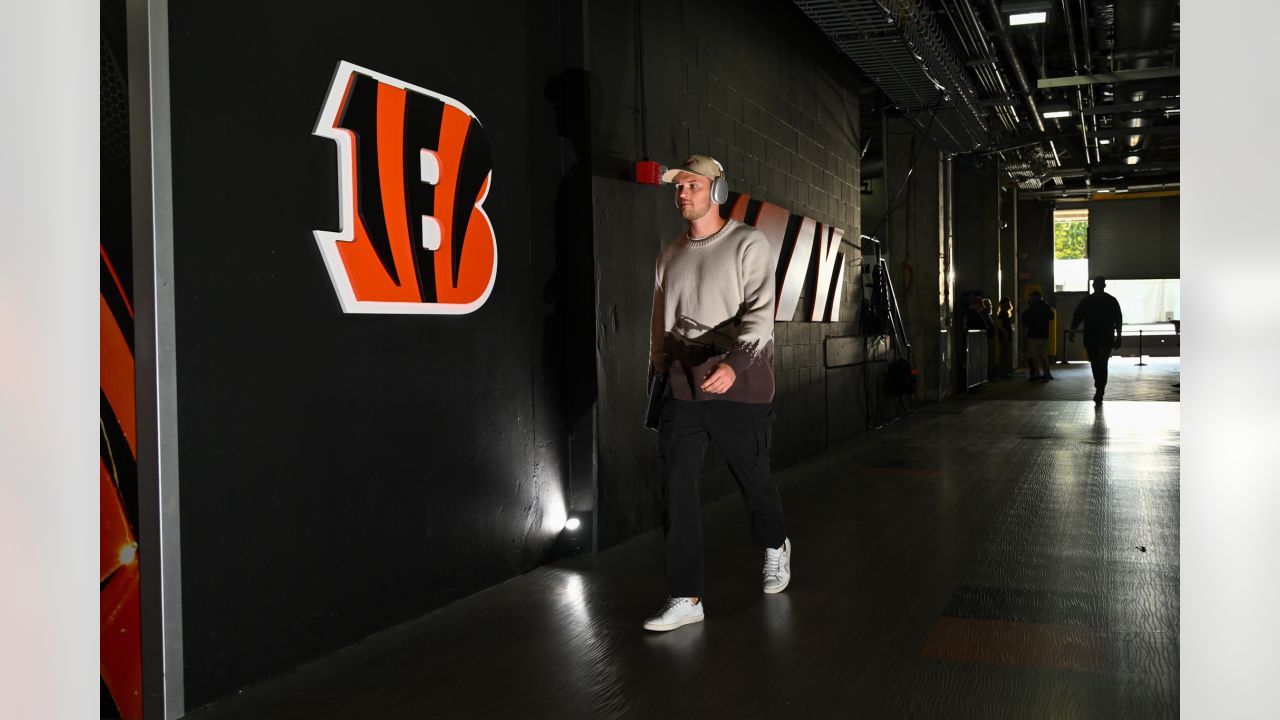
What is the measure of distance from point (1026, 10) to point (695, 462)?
22.4 feet

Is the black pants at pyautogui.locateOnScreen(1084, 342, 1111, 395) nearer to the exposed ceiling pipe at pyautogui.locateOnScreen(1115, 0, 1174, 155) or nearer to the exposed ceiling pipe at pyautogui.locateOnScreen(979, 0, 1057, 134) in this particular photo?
the exposed ceiling pipe at pyautogui.locateOnScreen(1115, 0, 1174, 155)

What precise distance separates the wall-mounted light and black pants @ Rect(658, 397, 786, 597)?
255 inches

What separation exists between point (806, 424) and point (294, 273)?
5059 mm

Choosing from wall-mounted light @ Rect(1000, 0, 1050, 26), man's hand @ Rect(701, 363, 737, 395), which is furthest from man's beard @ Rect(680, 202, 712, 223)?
wall-mounted light @ Rect(1000, 0, 1050, 26)

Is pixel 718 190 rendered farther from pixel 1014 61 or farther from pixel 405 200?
pixel 1014 61

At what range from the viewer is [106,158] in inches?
98.7

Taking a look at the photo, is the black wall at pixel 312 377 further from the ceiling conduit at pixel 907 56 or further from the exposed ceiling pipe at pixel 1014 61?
the exposed ceiling pipe at pixel 1014 61

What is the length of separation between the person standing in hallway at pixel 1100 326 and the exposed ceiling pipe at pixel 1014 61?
2438 mm

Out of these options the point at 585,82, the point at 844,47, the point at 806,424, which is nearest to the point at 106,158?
the point at 585,82

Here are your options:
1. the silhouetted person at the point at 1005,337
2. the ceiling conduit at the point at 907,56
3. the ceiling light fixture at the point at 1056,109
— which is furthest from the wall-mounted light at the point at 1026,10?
the silhouetted person at the point at 1005,337

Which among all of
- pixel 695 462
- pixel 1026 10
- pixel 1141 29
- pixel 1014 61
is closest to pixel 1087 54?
pixel 1014 61

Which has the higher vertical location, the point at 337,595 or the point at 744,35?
the point at 744,35

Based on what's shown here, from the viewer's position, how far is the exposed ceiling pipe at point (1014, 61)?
8.90 meters
